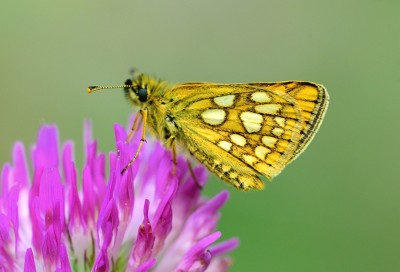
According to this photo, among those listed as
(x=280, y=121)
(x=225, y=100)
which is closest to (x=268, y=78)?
(x=225, y=100)

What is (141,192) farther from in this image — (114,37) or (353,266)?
(114,37)

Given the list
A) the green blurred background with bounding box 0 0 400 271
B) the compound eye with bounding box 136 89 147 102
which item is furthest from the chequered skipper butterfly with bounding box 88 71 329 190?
the green blurred background with bounding box 0 0 400 271

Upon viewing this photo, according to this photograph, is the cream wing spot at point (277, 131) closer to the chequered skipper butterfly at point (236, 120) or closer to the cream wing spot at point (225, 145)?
the chequered skipper butterfly at point (236, 120)

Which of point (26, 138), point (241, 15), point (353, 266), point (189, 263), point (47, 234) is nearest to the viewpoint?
point (47, 234)

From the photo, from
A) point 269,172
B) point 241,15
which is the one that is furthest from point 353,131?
point 269,172

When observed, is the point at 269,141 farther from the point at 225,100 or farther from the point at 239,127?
the point at 225,100

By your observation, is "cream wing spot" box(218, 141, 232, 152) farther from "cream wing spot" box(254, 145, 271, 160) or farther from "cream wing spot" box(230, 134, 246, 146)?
"cream wing spot" box(254, 145, 271, 160)
